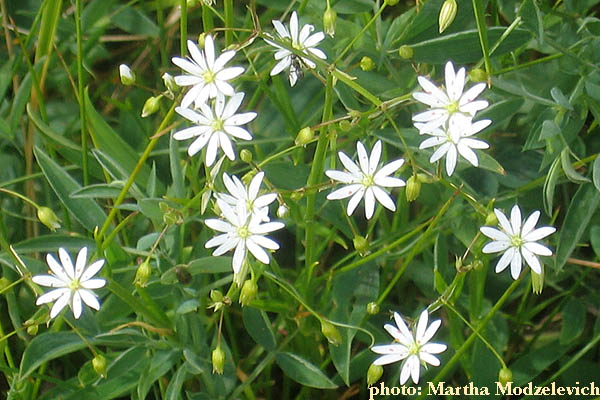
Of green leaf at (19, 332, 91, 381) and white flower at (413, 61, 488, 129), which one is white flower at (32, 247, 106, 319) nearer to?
green leaf at (19, 332, 91, 381)

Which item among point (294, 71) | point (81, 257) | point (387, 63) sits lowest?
point (81, 257)

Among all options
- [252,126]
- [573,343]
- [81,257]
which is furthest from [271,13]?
[573,343]

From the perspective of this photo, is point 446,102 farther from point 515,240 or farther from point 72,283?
point 72,283

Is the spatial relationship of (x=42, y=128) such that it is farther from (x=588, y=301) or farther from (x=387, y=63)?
(x=588, y=301)

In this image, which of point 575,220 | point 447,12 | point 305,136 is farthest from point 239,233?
point 575,220

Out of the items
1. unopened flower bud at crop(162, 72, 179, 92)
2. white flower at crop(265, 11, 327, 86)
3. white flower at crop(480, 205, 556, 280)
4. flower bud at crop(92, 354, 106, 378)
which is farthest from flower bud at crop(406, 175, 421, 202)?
flower bud at crop(92, 354, 106, 378)

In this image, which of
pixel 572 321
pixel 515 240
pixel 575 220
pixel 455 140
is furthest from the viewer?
pixel 572 321
